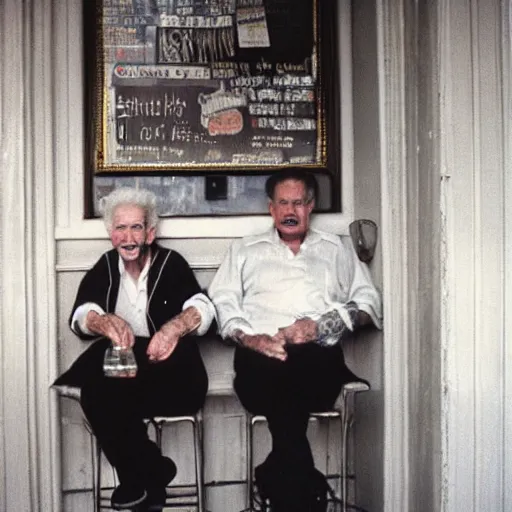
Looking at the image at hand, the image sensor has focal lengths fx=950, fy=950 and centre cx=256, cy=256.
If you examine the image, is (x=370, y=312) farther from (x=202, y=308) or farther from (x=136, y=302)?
(x=136, y=302)

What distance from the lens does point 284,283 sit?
3.88m

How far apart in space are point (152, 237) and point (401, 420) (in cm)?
124

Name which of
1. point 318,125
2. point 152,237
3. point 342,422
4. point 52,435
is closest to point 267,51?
point 318,125

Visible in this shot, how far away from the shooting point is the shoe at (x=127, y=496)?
3.62 m

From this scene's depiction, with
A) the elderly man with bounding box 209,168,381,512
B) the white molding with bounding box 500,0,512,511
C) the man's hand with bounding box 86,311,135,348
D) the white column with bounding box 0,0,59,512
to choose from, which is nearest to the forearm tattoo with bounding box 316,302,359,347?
the elderly man with bounding box 209,168,381,512

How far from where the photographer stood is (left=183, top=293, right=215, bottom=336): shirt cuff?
150 inches

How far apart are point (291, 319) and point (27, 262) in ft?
3.58

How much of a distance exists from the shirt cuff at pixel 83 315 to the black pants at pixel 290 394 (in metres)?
0.60

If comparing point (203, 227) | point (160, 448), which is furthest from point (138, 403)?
point (203, 227)

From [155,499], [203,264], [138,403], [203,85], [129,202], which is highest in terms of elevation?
[203,85]

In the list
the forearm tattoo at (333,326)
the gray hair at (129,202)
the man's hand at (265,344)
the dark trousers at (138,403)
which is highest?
the gray hair at (129,202)

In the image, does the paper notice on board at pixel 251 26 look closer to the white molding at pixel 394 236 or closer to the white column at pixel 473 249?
the white molding at pixel 394 236

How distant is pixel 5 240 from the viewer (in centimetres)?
379

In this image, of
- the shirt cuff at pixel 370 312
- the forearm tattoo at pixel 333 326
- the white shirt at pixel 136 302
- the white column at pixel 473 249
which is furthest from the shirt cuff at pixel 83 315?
the white column at pixel 473 249
